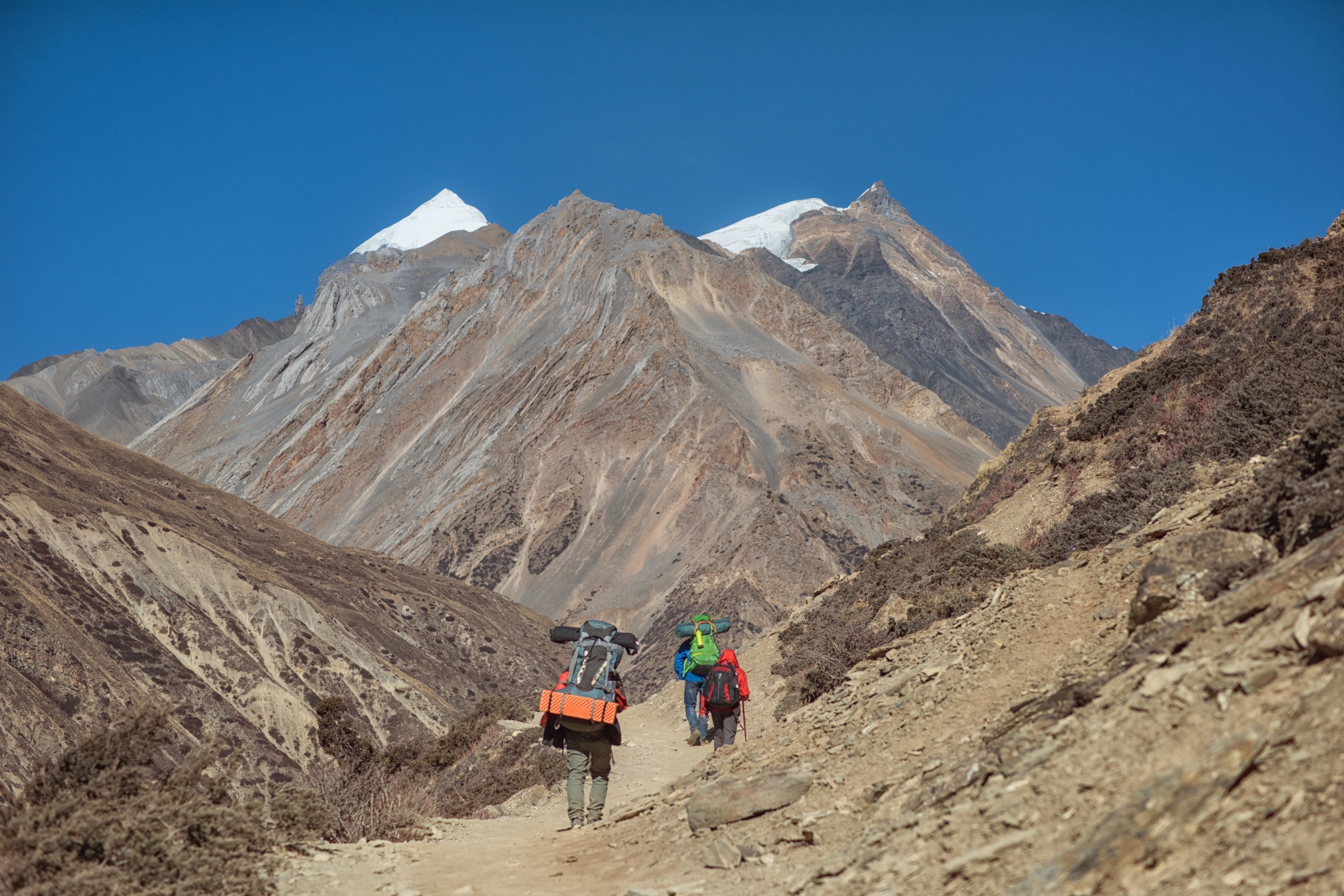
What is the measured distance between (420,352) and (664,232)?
70.2 feet

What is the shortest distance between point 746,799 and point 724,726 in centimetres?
412

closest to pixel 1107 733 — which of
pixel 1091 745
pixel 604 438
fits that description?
pixel 1091 745

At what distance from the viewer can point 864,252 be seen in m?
144

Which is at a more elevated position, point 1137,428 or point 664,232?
point 664,232

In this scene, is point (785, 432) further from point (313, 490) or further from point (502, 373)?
point (313, 490)

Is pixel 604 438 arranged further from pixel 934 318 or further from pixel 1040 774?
pixel 934 318

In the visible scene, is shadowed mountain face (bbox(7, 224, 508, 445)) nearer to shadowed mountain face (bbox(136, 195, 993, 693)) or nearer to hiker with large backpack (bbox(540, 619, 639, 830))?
shadowed mountain face (bbox(136, 195, 993, 693))

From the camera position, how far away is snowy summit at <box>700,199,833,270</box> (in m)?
166

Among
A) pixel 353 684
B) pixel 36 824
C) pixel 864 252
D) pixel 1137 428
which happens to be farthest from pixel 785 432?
pixel 864 252

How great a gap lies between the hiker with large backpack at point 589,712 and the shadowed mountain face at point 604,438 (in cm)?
2923

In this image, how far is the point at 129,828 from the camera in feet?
17.4

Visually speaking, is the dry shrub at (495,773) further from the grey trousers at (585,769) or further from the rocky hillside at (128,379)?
the rocky hillside at (128,379)

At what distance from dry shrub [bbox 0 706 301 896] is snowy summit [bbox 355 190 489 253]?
16381cm

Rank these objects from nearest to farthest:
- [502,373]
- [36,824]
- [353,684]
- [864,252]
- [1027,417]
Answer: [36,824] → [353,684] → [502,373] → [1027,417] → [864,252]
